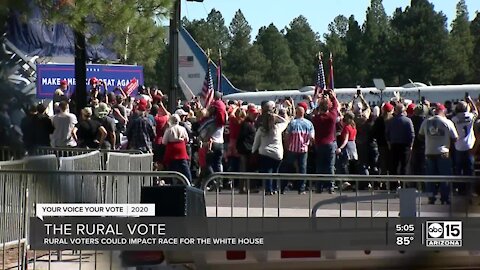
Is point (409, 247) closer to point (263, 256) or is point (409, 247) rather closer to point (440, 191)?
point (263, 256)

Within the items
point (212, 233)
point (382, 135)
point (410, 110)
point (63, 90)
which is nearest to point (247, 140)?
point (382, 135)

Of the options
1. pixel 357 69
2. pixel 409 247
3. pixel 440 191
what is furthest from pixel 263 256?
pixel 357 69

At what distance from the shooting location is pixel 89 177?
5.47m

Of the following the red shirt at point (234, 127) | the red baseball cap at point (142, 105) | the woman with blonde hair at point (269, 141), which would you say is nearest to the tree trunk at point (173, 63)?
the red baseball cap at point (142, 105)

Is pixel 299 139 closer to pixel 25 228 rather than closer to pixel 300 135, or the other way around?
pixel 300 135

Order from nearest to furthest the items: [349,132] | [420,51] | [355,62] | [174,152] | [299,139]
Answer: [174,152], [299,139], [349,132], [420,51], [355,62]

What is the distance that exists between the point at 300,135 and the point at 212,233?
6517 mm

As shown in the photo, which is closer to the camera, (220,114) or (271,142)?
(271,142)

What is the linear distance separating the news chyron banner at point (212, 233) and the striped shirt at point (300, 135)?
19.5 feet

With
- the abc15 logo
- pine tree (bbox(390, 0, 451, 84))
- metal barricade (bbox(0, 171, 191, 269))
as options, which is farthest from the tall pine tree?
the abc15 logo

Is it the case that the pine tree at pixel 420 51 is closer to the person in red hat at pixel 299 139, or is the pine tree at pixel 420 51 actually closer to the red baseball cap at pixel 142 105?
the person in red hat at pixel 299 139

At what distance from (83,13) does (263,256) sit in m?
2.19

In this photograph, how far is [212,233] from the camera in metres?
5.32

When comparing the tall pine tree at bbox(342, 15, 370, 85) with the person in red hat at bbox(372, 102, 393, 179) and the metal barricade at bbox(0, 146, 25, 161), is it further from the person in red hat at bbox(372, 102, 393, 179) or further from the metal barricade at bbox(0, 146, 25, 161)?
the metal barricade at bbox(0, 146, 25, 161)
